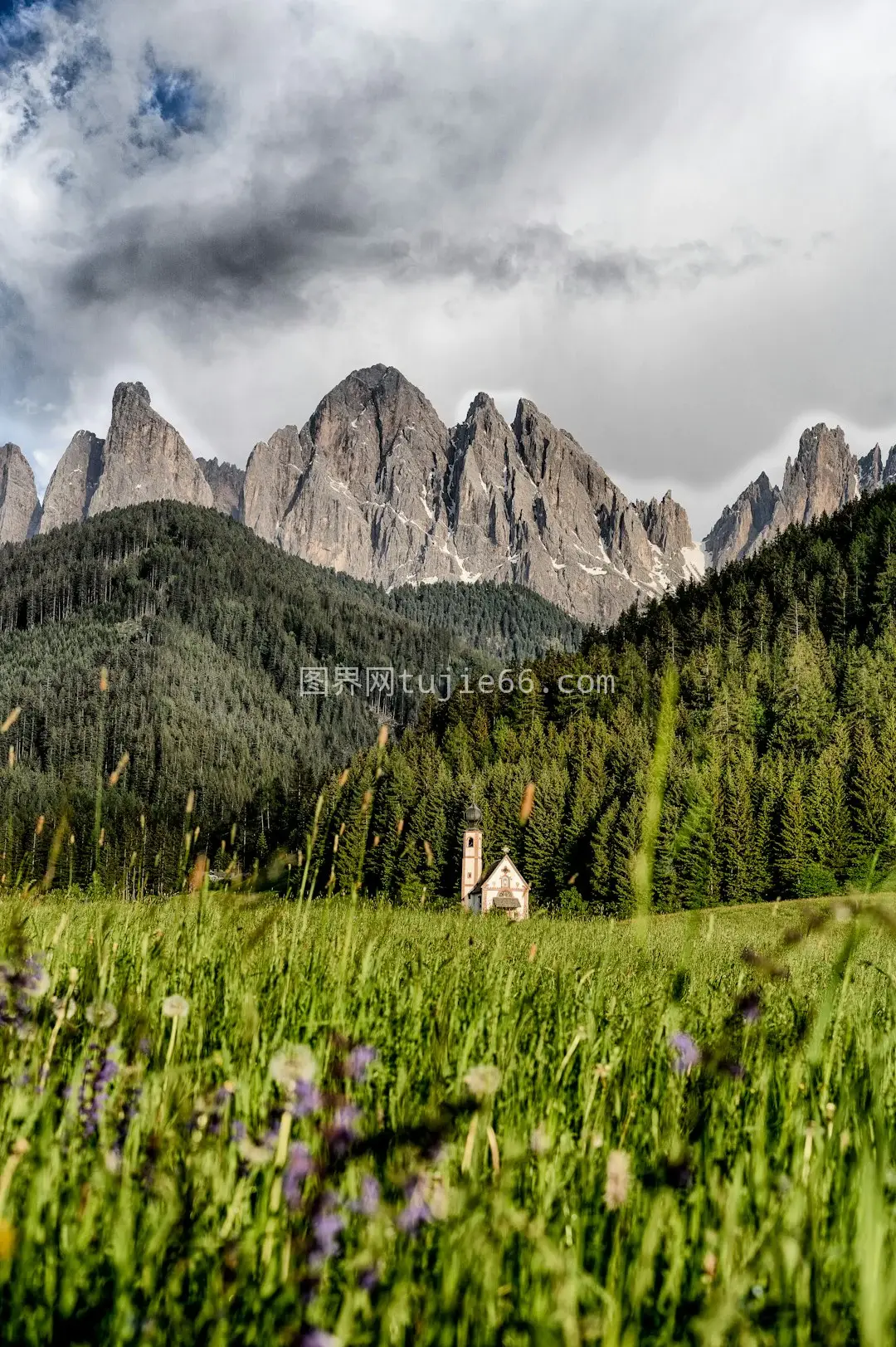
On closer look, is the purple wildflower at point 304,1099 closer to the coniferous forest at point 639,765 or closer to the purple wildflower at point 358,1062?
the purple wildflower at point 358,1062

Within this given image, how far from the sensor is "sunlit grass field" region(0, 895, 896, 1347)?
51.9 inches

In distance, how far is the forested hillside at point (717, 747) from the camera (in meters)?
58.4

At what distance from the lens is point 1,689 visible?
172250 mm

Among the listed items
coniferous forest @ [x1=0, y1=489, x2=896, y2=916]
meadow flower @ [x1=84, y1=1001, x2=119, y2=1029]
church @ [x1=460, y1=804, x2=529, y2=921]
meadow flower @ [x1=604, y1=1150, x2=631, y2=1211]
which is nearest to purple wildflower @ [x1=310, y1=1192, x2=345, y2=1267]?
meadow flower @ [x1=604, y1=1150, x2=631, y2=1211]

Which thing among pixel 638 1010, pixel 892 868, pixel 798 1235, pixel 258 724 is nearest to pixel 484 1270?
pixel 798 1235

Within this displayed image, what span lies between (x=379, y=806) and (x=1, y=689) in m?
128

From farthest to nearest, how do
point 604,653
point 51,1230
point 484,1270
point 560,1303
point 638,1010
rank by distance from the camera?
point 604,653 → point 638,1010 → point 51,1230 → point 484,1270 → point 560,1303

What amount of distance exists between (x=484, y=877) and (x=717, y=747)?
19052 mm

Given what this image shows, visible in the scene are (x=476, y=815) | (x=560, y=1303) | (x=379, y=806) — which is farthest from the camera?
(x=379, y=806)

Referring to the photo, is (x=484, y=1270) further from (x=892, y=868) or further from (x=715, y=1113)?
(x=715, y=1113)

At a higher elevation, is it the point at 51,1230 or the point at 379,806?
the point at 379,806

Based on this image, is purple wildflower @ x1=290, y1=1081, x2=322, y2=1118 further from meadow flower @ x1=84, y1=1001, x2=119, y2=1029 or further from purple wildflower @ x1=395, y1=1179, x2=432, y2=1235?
meadow flower @ x1=84, y1=1001, x2=119, y2=1029

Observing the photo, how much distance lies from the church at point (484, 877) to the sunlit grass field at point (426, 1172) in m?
50.3

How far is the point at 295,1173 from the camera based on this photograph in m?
1.58
